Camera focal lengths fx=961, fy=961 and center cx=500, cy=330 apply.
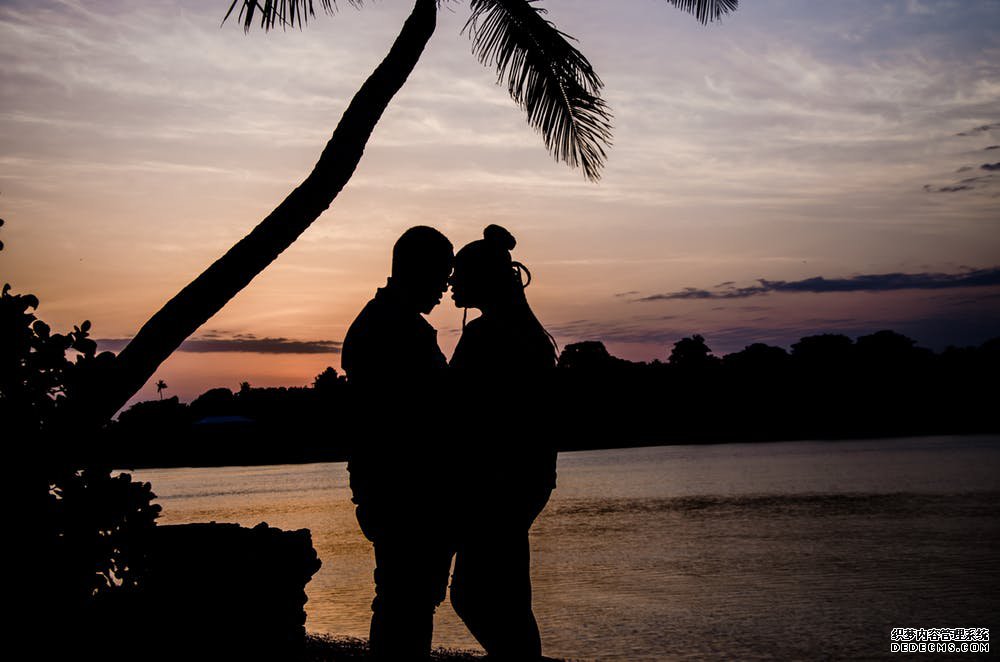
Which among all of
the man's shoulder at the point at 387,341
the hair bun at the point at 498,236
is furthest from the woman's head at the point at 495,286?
the man's shoulder at the point at 387,341

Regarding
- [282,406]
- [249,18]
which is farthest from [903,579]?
[282,406]

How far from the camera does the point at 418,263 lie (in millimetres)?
3945

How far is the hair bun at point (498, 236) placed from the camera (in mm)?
4125

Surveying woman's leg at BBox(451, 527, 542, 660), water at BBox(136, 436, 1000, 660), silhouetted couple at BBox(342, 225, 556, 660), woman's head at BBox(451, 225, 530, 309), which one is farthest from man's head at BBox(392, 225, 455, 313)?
water at BBox(136, 436, 1000, 660)

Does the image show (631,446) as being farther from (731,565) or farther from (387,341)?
(387,341)

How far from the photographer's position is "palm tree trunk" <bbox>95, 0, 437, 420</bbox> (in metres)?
5.04

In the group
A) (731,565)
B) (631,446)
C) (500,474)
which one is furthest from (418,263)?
(631,446)

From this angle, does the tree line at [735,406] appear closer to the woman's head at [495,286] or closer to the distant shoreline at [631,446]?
the distant shoreline at [631,446]

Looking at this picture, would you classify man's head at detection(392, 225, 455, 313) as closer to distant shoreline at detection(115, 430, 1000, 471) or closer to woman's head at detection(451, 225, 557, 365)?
woman's head at detection(451, 225, 557, 365)

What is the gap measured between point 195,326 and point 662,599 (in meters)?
12.0

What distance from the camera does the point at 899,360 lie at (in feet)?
357

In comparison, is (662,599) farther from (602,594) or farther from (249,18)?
(249,18)

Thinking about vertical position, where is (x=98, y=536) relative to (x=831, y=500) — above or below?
above

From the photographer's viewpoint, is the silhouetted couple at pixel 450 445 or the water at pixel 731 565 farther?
the water at pixel 731 565
